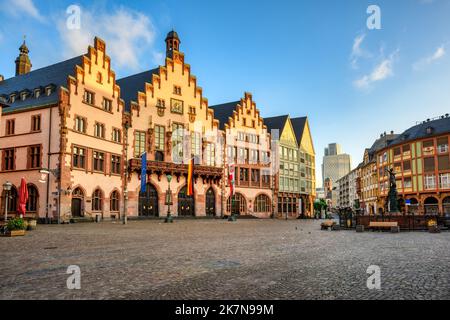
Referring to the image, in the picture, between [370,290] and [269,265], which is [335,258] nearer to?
[269,265]

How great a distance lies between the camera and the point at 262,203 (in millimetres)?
62156

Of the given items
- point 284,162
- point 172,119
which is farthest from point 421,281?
point 284,162

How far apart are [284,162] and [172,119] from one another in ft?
83.4

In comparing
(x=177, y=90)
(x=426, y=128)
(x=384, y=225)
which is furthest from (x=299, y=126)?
(x=384, y=225)

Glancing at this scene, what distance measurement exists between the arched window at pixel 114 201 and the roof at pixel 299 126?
132ft

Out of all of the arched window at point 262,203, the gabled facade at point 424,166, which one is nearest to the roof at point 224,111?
the arched window at point 262,203

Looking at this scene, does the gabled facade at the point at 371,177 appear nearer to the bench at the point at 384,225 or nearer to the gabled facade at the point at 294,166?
the gabled facade at the point at 294,166

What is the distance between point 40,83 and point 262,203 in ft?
120

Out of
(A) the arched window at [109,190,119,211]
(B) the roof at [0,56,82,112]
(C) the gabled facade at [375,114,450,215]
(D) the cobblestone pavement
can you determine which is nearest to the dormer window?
(B) the roof at [0,56,82,112]

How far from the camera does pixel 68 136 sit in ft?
121

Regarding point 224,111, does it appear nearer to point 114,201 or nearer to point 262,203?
point 262,203

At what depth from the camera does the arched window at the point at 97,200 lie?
39.9 meters
